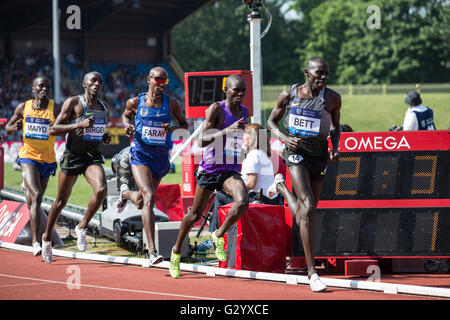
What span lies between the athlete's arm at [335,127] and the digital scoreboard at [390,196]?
0.64m

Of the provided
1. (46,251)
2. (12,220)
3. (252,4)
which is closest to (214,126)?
(46,251)

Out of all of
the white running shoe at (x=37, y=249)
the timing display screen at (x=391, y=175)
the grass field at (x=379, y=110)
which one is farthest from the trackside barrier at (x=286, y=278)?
the grass field at (x=379, y=110)

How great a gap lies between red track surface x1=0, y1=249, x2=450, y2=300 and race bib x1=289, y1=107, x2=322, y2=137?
158cm

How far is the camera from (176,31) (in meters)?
71.4

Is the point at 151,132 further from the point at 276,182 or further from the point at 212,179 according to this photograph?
the point at 276,182

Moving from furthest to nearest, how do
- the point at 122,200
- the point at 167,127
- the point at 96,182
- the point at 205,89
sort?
the point at 205,89 → the point at 122,200 → the point at 96,182 → the point at 167,127

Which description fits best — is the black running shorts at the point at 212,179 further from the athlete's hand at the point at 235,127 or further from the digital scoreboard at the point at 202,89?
the digital scoreboard at the point at 202,89

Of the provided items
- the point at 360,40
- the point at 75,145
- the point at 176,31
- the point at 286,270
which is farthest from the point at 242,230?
the point at 176,31

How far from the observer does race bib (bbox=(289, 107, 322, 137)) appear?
749cm

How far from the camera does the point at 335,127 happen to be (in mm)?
7855

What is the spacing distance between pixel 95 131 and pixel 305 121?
2811 mm

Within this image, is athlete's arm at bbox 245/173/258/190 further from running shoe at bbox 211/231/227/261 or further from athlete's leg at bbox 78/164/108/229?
athlete's leg at bbox 78/164/108/229

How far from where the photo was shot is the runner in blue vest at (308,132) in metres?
7.40
